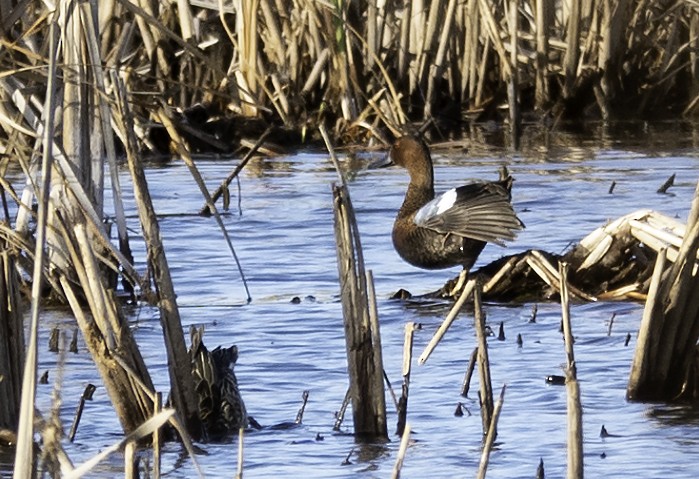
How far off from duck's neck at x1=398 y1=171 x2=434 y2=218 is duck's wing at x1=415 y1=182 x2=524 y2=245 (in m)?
0.60

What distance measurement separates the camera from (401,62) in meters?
15.0

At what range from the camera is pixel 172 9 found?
14.7m

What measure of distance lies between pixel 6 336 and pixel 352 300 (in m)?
0.98

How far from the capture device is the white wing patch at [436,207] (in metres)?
8.12

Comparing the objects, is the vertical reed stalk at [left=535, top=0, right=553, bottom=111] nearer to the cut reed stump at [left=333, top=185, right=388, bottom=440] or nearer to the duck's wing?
the duck's wing

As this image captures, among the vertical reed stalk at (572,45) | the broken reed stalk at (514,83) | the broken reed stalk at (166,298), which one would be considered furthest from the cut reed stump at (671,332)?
the vertical reed stalk at (572,45)

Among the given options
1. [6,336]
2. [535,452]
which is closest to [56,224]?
[6,336]

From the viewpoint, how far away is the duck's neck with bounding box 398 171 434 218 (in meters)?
8.84

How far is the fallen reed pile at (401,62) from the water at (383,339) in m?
1.17

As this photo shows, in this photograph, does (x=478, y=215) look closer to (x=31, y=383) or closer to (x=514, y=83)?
(x=31, y=383)

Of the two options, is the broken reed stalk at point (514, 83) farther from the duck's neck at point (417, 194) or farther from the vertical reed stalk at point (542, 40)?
the duck's neck at point (417, 194)

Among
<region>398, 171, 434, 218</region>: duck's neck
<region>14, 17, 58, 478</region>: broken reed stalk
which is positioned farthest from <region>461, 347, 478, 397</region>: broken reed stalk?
<region>398, 171, 434, 218</region>: duck's neck

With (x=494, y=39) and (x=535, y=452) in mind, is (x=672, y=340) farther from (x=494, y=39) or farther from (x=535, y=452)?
(x=494, y=39)

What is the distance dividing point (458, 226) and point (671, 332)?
3009 mm
